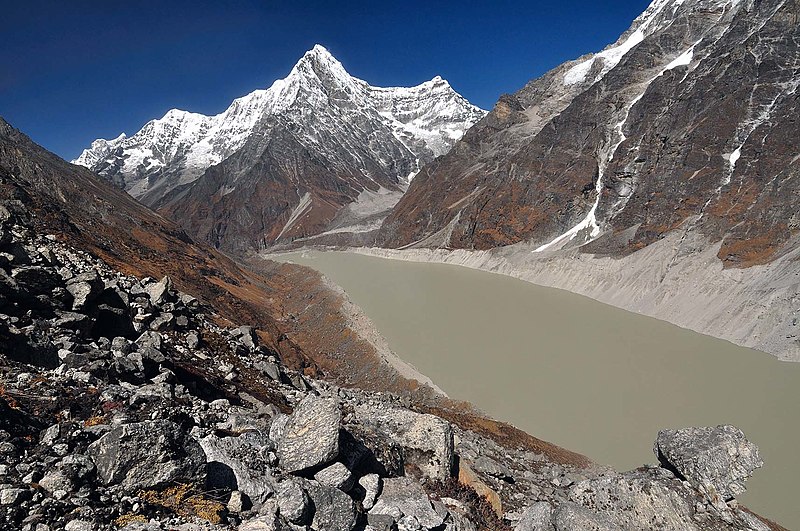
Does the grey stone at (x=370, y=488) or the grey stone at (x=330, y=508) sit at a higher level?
the grey stone at (x=330, y=508)

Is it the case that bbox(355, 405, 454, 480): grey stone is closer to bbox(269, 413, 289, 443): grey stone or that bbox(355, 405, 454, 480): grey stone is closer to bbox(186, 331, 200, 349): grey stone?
bbox(269, 413, 289, 443): grey stone

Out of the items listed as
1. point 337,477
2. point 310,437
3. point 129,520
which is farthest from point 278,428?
point 129,520

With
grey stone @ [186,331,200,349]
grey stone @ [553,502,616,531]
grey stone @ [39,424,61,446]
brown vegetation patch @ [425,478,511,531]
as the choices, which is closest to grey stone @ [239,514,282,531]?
grey stone @ [39,424,61,446]

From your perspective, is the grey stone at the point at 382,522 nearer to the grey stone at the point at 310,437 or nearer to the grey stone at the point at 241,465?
the grey stone at the point at 310,437

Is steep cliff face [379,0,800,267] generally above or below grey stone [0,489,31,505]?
above

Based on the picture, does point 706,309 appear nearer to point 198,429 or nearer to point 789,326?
point 789,326

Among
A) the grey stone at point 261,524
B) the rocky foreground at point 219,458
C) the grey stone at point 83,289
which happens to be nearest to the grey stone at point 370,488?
the rocky foreground at point 219,458

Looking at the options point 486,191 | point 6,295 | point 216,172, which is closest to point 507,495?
point 6,295
